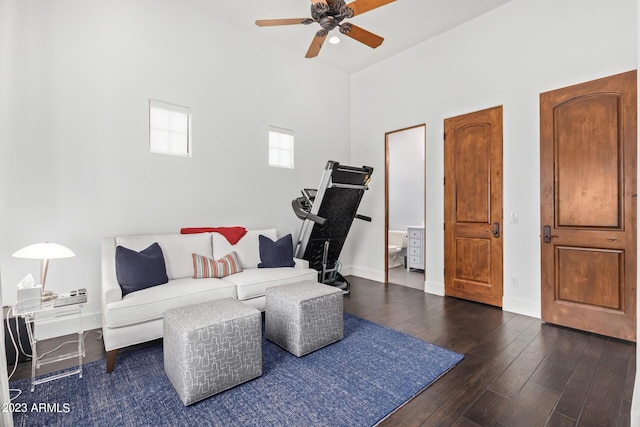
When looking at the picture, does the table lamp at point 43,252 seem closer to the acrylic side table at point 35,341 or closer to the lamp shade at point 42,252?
the lamp shade at point 42,252

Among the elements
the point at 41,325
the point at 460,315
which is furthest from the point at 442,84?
the point at 41,325

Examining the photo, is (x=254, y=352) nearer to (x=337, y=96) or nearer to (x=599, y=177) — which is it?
(x=599, y=177)

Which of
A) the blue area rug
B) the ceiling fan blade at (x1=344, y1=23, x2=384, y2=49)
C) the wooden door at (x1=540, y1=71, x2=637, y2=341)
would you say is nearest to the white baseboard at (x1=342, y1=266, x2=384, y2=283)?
the wooden door at (x1=540, y1=71, x2=637, y2=341)

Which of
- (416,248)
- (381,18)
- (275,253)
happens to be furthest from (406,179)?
(275,253)

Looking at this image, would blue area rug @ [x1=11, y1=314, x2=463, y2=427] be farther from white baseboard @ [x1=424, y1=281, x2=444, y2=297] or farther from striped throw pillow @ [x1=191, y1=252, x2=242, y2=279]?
white baseboard @ [x1=424, y1=281, x2=444, y2=297]

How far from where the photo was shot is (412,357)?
250 centimetres

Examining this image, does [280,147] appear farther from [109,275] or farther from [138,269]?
[109,275]

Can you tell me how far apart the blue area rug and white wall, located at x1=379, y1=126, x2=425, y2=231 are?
4.62 metres

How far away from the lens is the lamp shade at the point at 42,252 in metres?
2.34

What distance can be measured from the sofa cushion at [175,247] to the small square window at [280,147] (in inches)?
69.5

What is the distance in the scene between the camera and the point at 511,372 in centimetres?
229

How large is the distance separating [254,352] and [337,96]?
456cm

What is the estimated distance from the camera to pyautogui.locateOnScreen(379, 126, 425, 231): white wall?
6930 mm

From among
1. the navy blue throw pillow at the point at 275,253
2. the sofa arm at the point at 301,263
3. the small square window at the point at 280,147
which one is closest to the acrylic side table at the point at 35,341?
the navy blue throw pillow at the point at 275,253
